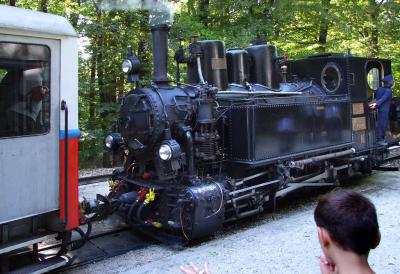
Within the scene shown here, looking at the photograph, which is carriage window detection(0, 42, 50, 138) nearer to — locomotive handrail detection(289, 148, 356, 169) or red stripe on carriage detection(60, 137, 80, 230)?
red stripe on carriage detection(60, 137, 80, 230)

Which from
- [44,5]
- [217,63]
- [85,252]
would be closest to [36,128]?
[85,252]

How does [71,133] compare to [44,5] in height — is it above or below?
below

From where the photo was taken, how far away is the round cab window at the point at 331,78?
8297 mm

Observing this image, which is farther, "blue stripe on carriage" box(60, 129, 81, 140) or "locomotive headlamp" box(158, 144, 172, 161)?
"locomotive headlamp" box(158, 144, 172, 161)

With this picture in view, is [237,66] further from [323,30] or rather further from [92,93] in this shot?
[323,30]

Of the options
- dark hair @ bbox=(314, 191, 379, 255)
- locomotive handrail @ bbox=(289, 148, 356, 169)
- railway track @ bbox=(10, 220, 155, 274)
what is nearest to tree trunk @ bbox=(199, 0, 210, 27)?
locomotive handrail @ bbox=(289, 148, 356, 169)

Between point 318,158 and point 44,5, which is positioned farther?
point 44,5

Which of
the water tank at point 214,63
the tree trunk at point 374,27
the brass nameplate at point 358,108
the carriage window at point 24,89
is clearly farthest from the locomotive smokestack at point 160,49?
the tree trunk at point 374,27

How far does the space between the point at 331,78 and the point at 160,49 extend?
4050 millimetres

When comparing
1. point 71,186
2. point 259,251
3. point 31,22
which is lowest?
point 259,251

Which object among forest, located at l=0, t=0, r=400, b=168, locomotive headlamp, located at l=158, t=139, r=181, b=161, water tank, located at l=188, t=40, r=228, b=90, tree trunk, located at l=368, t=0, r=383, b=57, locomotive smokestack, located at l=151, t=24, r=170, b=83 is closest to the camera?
locomotive headlamp, located at l=158, t=139, r=181, b=161

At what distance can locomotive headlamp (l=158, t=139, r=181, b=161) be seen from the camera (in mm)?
5184

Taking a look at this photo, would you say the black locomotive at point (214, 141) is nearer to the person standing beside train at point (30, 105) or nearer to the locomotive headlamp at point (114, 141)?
the locomotive headlamp at point (114, 141)

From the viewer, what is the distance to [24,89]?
3.80 metres
